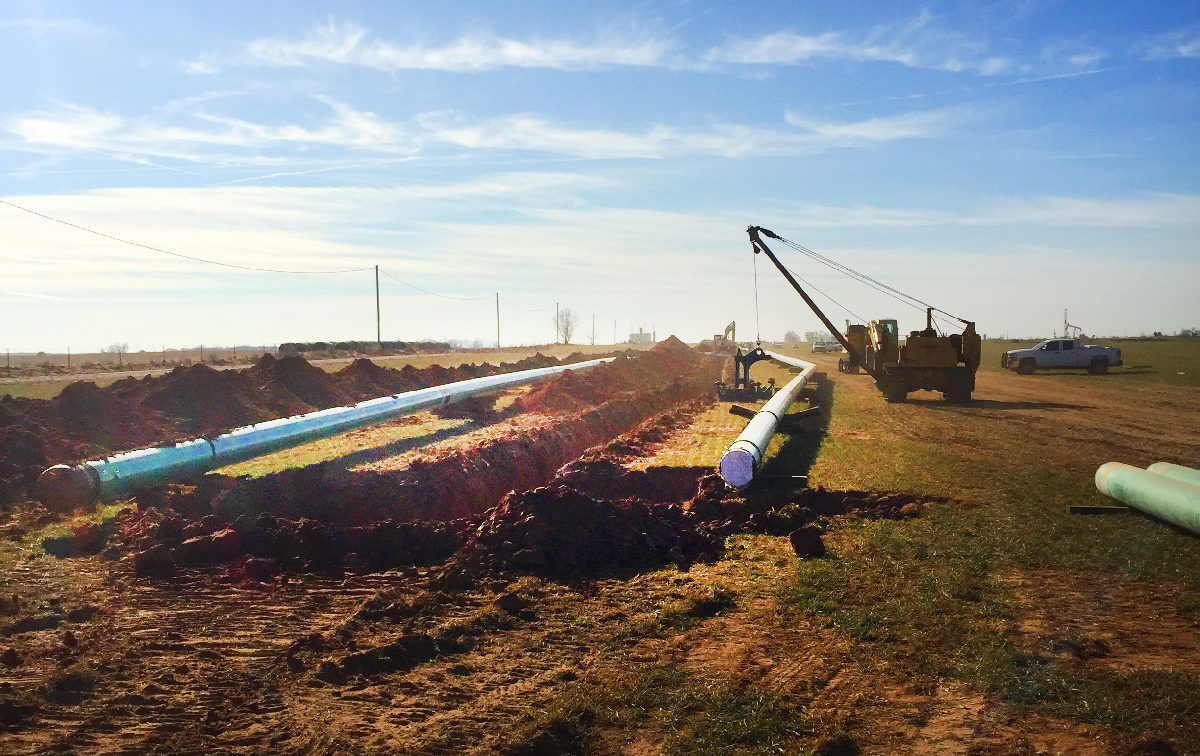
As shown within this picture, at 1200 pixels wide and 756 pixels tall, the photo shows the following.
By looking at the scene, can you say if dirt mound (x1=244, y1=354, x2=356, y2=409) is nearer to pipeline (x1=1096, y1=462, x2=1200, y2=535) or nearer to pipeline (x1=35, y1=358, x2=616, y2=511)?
pipeline (x1=35, y1=358, x2=616, y2=511)

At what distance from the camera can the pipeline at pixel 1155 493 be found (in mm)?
10195

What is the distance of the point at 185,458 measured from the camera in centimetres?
1505

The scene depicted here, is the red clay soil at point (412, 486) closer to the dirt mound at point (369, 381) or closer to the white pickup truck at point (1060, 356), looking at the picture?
the dirt mound at point (369, 381)

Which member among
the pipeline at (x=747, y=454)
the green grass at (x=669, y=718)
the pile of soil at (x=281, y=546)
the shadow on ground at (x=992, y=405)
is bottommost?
the green grass at (x=669, y=718)

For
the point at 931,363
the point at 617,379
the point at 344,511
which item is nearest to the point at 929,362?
the point at 931,363

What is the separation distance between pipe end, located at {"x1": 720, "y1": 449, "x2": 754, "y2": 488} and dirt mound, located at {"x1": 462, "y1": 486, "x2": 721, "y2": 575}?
2.24 m

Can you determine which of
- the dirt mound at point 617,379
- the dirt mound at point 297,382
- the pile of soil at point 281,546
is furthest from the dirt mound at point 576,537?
the dirt mound at point 297,382

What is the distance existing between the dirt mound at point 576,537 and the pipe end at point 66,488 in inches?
264

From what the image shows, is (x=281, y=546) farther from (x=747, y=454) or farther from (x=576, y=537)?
(x=747, y=454)

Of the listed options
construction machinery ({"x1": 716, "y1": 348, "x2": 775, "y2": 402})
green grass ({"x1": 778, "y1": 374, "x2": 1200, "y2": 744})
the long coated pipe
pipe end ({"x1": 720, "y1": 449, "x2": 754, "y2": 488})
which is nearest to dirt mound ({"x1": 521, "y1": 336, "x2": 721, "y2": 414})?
construction machinery ({"x1": 716, "y1": 348, "x2": 775, "y2": 402})

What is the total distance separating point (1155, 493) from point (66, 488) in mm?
15110

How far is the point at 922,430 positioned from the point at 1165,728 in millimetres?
15853

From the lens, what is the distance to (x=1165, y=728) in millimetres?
5320

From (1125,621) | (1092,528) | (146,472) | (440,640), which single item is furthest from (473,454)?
(1125,621)
